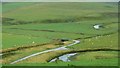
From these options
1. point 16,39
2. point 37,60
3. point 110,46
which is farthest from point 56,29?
point 37,60

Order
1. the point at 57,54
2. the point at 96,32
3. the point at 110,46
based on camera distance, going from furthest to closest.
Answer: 1. the point at 96,32
2. the point at 110,46
3. the point at 57,54

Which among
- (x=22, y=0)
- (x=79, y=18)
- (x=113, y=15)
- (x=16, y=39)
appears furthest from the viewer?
(x=22, y=0)

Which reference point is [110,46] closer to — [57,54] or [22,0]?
[57,54]

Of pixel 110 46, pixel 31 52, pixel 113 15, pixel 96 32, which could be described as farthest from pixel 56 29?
pixel 113 15

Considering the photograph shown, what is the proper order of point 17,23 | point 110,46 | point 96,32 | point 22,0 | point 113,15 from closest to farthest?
point 110,46
point 96,32
point 17,23
point 113,15
point 22,0

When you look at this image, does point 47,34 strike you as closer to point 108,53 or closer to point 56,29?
point 56,29

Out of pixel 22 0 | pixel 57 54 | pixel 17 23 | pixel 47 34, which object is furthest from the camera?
pixel 22 0

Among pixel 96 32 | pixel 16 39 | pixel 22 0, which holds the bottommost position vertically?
pixel 22 0

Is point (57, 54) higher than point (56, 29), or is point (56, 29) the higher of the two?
point (57, 54)

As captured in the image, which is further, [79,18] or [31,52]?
[79,18]
